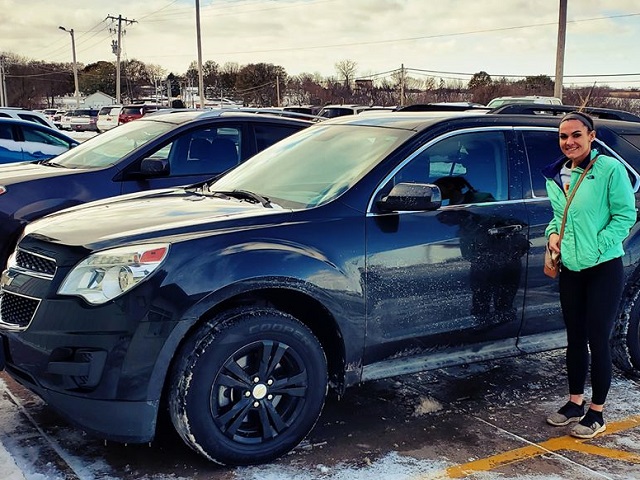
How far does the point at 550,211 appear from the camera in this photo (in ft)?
13.9

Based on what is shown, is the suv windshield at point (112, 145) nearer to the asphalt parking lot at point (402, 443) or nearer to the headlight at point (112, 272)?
the asphalt parking lot at point (402, 443)

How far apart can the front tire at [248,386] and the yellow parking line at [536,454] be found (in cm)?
78

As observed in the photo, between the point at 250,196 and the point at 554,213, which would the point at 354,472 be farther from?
the point at 554,213

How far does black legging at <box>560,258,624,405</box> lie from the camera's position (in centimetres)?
374

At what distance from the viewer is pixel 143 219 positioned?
350 centimetres

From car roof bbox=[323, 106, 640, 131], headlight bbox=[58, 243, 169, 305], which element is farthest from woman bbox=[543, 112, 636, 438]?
headlight bbox=[58, 243, 169, 305]

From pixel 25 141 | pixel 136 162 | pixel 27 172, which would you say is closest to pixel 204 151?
pixel 136 162

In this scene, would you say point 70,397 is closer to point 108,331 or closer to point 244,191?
point 108,331

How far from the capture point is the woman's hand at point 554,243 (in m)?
3.82

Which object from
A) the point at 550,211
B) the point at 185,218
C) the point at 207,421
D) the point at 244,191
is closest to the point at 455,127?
the point at 550,211

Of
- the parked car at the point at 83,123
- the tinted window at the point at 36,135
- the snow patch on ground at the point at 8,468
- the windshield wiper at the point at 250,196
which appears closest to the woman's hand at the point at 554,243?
the windshield wiper at the point at 250,196

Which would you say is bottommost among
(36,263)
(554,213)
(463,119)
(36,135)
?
(36,263)

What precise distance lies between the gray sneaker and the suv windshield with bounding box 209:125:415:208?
5.97ft

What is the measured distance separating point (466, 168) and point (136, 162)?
3.16m
